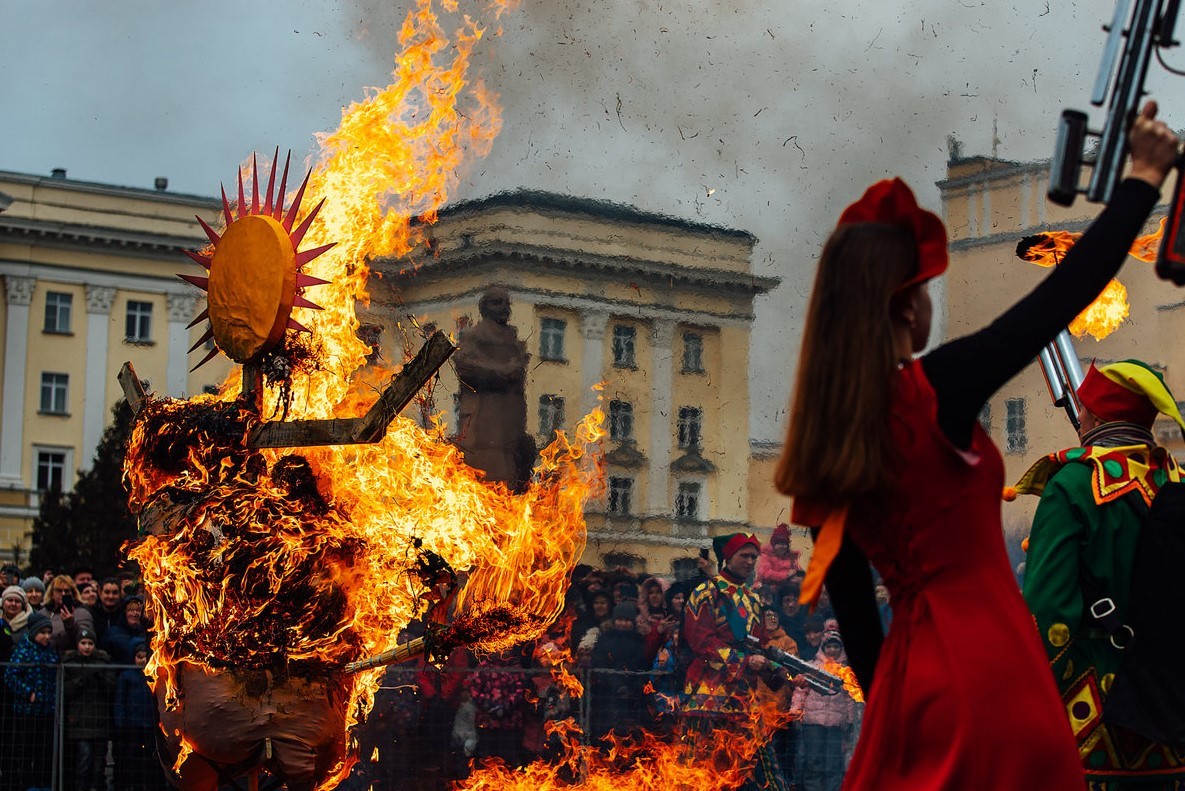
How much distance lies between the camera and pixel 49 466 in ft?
152

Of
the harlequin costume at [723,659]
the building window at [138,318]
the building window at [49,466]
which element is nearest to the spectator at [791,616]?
the harlequin costume at [723,659]

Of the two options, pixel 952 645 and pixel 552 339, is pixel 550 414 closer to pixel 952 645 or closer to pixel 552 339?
pixel 552 339

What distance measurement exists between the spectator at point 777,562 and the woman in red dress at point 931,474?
879cm

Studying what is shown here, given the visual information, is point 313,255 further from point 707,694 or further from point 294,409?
point 707,694

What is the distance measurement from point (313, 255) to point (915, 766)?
176 inches

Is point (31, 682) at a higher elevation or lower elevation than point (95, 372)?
lower

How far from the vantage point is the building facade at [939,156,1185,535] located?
46.5ft

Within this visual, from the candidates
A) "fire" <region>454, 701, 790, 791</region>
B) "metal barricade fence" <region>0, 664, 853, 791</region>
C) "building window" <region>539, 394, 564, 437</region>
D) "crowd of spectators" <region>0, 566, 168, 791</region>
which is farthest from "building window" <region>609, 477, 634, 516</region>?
"crowd of spectators" <region>0, 566, 168, 791</region>

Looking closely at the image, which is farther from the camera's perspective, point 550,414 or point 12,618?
point 550,414

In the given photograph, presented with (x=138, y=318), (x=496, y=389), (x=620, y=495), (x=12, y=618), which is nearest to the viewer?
(x=12, y=618)

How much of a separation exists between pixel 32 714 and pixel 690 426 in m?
6.42

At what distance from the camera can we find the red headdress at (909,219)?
9.41 ft

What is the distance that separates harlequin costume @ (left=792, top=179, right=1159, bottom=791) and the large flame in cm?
374

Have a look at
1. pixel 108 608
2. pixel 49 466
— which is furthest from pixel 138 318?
pixel 108 608
